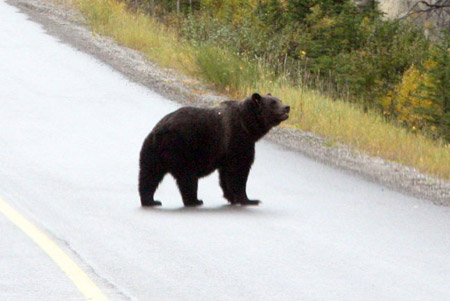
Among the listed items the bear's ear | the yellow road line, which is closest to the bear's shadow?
the bear's ear

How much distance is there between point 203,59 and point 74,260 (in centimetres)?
1095

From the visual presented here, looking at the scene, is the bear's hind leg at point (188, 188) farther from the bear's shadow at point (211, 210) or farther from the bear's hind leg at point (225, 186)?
the bear's hind leg at point (225, 186)

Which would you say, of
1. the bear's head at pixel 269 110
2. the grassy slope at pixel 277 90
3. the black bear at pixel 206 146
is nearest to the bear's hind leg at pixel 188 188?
the black bear at pixel 206 146

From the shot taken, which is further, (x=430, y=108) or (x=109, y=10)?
(x=109, y=10)

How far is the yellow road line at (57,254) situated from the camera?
20.8ft

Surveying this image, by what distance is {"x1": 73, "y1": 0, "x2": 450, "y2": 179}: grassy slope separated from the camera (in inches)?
497

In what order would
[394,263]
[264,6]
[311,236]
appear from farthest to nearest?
Answer: 1. [264,6]
2. [311,236]
3. [394,263]

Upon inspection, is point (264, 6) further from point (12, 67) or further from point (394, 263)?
point (394, 263)

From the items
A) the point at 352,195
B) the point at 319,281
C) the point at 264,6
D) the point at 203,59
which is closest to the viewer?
the point at 319,281

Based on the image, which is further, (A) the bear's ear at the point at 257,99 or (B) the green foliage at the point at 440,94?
(B) the green foliage at the point at 440,94

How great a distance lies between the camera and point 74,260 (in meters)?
7.16

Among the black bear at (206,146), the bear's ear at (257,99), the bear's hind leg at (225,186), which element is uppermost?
the bear's ear at (257,99)

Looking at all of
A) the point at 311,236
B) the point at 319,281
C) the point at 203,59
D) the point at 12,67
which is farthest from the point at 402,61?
the point at 319,281

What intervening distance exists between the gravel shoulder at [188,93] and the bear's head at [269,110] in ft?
5.73
